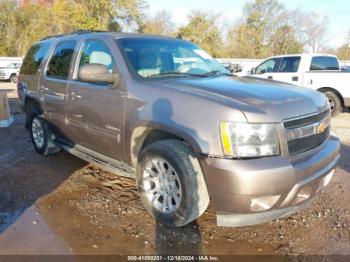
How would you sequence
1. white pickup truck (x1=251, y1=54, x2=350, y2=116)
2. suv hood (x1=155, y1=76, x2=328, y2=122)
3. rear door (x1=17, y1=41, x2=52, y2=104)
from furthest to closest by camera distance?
white pickup truck (x1=251, y1=54, x2=350, y2=116) → rear door (x1=17, y1=41, x2=52, y2=104) → suv hood (x1=155, y1=76, x2=328, y2=122)

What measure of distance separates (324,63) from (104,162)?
811cm

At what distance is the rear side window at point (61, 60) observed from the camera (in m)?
4.67

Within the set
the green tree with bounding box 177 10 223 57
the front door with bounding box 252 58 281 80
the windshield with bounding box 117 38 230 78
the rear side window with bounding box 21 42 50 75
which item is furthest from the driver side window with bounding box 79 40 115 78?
the green tree with bounding box 177 10 223 57

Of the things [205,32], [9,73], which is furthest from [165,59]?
[205,32]

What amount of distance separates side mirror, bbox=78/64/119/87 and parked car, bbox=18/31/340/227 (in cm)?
1

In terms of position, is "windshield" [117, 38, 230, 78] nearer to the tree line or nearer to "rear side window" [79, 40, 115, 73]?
"rear side window" [79, 40, 115, 73]

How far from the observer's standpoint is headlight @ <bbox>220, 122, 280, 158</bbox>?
2867 millimetres

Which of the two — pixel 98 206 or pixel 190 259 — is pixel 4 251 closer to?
pixel 98 206

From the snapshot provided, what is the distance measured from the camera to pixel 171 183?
3.40 meters

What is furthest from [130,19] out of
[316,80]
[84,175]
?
[84,175]

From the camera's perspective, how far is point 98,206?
3.96 meters

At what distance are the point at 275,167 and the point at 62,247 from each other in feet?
6.39

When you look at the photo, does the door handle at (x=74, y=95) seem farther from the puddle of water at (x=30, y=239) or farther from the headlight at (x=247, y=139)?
the headlight at (x=247, y=139)

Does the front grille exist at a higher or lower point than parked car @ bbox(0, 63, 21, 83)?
higher
